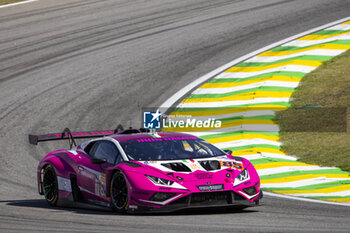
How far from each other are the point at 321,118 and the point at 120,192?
8082 mm

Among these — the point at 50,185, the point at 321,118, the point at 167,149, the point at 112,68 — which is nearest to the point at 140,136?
the point at 167,149

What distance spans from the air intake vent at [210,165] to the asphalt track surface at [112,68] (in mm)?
592

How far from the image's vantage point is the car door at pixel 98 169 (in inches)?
389

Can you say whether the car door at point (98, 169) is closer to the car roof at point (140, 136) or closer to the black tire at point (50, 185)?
the car roof at point (140, 136)

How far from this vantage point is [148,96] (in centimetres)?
2012

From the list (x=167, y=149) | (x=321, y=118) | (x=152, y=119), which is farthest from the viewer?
(x=321, y=118)

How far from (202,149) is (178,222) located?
83.8 inches

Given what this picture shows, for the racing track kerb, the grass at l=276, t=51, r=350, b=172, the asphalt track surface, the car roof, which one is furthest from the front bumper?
the grass at l=276, t=51, r=350, b=172

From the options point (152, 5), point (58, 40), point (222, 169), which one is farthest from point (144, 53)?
point (222, 169)

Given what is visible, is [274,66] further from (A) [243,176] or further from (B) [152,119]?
(A) [243,176]

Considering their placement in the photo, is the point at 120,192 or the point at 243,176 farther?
the point at 120,192

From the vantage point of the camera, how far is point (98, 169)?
32.9 ft

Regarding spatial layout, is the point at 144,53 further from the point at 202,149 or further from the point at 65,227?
the point at 65,227

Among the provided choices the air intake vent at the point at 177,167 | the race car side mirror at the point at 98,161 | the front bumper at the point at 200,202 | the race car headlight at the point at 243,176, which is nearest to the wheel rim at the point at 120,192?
the front bumper at the point at 200,202
